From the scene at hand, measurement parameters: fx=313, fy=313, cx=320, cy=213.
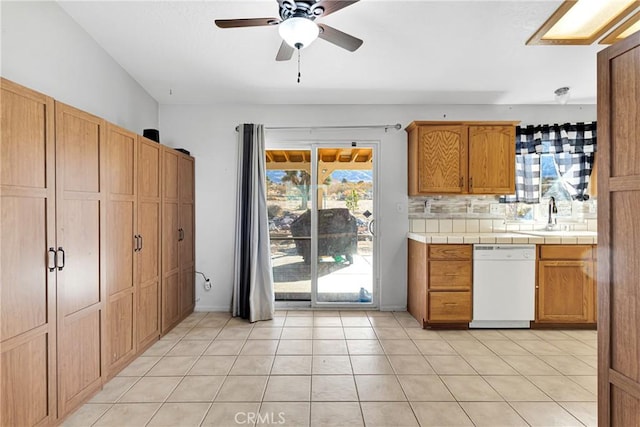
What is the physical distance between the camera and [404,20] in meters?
2.28

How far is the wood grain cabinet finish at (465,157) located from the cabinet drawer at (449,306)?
1.09 metres

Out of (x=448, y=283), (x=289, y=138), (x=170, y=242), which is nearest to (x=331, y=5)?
(x=289, y=138)

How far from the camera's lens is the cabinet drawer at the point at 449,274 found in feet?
10.3

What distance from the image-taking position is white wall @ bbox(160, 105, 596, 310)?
374 centimetres

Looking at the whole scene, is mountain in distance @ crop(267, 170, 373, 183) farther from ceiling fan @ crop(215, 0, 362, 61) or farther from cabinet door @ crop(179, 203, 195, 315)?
ceiling fan @ crop(215, 0, 362, 61)

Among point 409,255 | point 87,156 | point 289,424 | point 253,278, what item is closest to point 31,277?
point 87,156

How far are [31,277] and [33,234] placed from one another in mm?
214

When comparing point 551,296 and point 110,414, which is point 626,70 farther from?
point 110,414

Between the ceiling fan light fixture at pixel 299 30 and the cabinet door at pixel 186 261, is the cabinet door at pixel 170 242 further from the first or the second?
the ceiling fan light fixture at pixel 299 30

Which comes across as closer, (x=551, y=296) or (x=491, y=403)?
(x=491, y=403)

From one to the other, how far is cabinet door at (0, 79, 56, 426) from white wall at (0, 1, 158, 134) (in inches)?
23.5

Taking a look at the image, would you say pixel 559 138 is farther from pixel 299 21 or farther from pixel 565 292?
pixel 299 21

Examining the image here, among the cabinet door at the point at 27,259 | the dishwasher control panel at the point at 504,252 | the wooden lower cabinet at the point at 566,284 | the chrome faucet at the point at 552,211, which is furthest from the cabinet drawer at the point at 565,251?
the cabinet door at the point at 27,259

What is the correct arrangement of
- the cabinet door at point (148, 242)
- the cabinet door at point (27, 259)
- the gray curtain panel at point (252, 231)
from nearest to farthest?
1. the cabinet door at point (27, 259)
2. the cabinet door at point (148, 242)
3. the gray curtain panel at point (252, 231)
